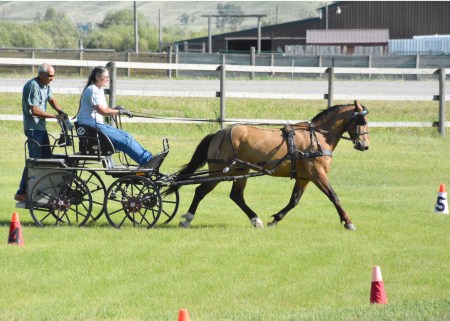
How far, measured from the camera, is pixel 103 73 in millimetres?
12992

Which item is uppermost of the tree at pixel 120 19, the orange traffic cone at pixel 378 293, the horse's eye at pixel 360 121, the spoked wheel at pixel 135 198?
the tree at pixel 120 19

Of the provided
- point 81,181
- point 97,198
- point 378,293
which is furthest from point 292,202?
point 378,293

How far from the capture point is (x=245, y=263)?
35.9 ft

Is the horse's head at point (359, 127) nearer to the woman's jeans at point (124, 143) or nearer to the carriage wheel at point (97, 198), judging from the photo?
the woman's jeans at point (124, 143)

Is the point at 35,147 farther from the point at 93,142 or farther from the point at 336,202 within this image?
the point at 336,202

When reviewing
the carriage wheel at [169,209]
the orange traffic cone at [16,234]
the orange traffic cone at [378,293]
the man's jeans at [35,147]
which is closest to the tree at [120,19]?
the carriage wheel at [169,209]

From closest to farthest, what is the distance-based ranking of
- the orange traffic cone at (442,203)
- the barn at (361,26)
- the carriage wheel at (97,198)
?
the carriage wheel at (97,198) → the orange traffic cone at (442,203) → the barn at (361,26)

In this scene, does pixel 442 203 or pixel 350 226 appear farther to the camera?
pixel 442 203

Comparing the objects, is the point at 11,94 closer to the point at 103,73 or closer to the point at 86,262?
the point at 103,73

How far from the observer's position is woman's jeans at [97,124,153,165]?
512 inches

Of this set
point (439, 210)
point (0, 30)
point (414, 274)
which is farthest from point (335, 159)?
point (0, 30)

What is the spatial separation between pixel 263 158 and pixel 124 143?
6.15 feet

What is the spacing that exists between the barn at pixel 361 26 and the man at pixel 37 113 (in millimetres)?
56917

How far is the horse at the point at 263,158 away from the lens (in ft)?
43.6
